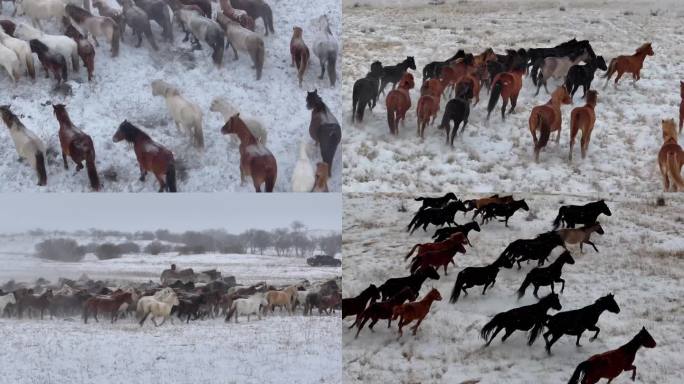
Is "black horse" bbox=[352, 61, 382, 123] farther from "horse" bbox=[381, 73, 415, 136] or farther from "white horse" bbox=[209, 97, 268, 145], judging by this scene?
"white horse" bbox=[209, 97, 268, 145]

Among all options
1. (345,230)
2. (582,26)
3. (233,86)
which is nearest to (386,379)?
(345,230)

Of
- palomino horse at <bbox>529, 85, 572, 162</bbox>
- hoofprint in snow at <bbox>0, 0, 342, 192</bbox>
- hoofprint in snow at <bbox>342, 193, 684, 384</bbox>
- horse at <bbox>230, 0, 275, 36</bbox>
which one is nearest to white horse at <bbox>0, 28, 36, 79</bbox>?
hoofprint in snow at <bbox>0, 0, 342, 192</bbox>

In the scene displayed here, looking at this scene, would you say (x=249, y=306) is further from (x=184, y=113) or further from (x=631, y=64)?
(x=631, y=64)

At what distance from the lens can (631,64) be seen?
208 inches

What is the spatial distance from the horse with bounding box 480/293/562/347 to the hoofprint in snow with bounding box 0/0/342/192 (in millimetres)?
1254

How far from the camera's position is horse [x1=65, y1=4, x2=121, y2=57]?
170 inches

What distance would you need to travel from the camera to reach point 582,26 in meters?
6.04

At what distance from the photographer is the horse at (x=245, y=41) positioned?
4.47m

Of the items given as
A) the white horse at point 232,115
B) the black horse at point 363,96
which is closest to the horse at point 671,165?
the black horse at point 363,96

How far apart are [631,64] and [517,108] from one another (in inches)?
45.1

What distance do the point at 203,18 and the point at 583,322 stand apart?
3036mm

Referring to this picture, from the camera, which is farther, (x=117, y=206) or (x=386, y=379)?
(x=117, y=206)

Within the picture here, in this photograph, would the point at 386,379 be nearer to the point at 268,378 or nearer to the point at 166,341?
the point at 268,378

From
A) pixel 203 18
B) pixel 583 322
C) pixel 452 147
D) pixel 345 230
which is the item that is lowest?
pixel 583 322
